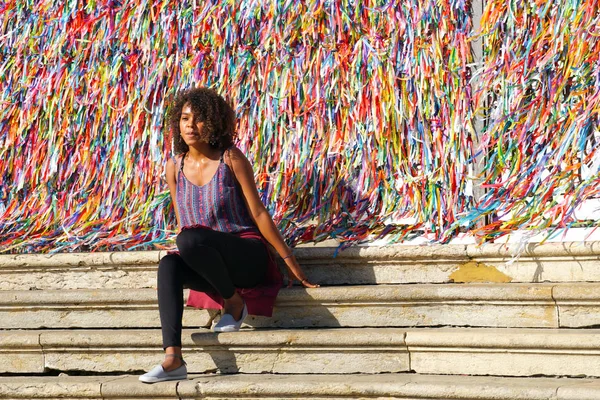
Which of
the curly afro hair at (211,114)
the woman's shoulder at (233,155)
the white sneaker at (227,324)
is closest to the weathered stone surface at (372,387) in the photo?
the white sneaker at (227,324)

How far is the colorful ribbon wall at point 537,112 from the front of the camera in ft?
11.4

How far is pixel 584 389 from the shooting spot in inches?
110

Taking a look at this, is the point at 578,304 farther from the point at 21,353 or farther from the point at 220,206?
the point at 21,353

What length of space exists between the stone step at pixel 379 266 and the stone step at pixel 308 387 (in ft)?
1.58

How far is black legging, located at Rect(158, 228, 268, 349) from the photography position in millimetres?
3428

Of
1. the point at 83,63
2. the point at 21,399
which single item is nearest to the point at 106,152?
the point at 83,63

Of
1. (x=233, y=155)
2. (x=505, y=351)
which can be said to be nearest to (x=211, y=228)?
(x=233, y=155)

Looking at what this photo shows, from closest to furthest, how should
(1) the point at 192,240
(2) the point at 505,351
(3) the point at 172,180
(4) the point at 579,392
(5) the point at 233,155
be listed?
(4) the point at 579,392 → (2) the point at 505,351 → (1) the point at 192,240 → (5) the point at 233,155 → (3) the point at 172,180

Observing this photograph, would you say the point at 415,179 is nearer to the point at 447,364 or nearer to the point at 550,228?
the point at 550,228

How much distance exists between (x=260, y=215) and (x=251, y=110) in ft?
2.41

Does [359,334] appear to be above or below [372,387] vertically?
above

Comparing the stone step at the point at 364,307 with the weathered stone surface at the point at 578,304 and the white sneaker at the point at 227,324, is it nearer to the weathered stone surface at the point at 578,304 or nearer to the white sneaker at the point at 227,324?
the weathered stone surface at the point at 578,304

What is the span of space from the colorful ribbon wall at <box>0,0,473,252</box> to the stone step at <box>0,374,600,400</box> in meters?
0.82

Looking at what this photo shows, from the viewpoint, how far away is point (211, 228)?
374cm
